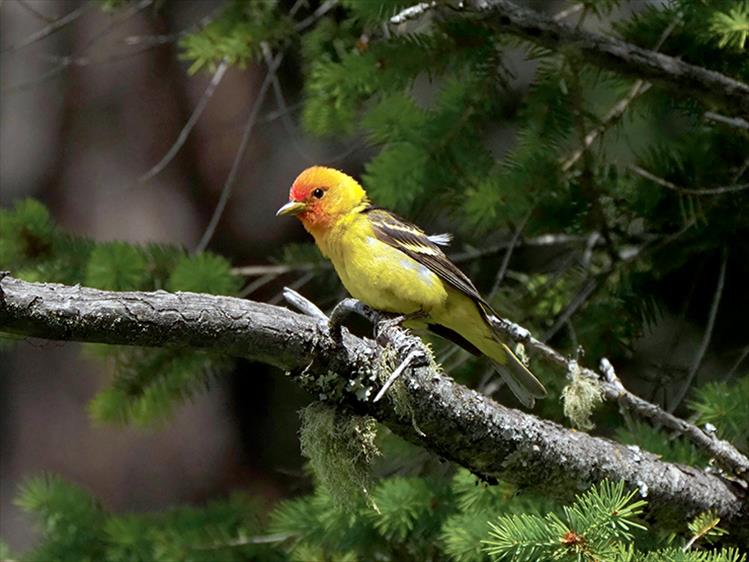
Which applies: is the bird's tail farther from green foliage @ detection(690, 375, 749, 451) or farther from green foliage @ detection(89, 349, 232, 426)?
green foliage @ detection(89, 349, 232, 426)

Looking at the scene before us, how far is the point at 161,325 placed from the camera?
186cm

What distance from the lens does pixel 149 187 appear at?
17.8 ft

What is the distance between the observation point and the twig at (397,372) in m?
2.04

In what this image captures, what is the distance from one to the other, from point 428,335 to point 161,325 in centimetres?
190

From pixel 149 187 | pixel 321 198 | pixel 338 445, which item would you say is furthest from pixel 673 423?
pixel 149 187

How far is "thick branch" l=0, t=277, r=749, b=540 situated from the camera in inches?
70.7

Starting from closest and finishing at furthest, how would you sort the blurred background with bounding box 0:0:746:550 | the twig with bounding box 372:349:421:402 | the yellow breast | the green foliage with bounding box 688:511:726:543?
1. the twig with bounding box 372:349:421:402
2. the green foliage with bounding box 688:511:726:543
3. the yellow breast
4. the blurred background with bounding box 0:0:746:550

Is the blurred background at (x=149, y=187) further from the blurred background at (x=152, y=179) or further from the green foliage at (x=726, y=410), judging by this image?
the green foliage at (x=726, y=410)

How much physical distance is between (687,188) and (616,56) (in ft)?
2.46

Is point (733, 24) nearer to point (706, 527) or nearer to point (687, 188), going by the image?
point (687, 188)

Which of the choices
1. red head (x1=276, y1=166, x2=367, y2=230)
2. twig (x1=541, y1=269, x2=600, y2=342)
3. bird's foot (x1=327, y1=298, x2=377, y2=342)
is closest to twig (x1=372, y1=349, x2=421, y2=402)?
bird's foot (x1=327, y1=298, x2=377, y2=342)

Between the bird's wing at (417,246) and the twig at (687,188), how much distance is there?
651mm

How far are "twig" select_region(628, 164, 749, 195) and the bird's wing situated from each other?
651 millimetres

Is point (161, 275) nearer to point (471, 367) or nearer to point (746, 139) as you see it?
point (471, 367)
